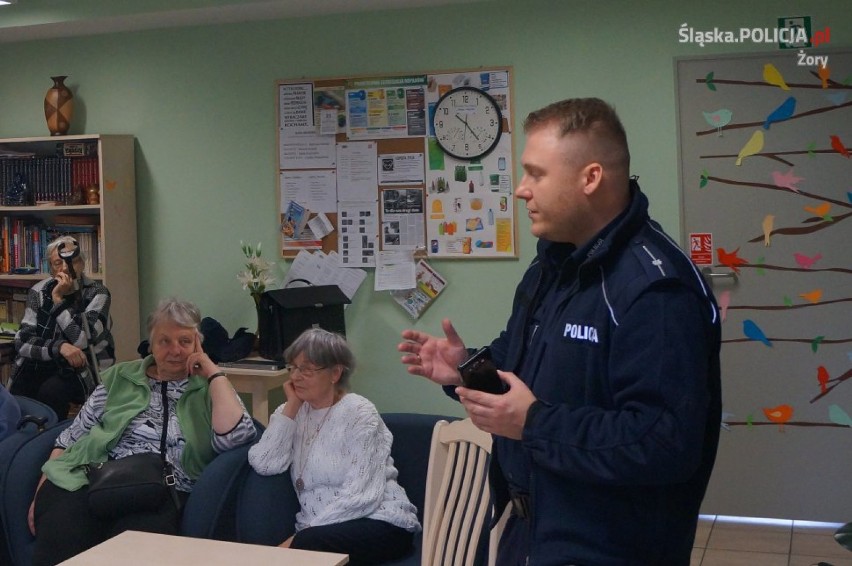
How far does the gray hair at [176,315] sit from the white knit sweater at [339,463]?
20.2 inches

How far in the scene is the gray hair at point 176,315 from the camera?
337 centimetres

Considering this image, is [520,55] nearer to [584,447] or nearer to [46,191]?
[46,191]

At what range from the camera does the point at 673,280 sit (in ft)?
4.80

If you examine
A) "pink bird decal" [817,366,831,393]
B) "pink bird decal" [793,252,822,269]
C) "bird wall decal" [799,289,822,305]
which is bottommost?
"pink bird decal" [817,366,831,393]

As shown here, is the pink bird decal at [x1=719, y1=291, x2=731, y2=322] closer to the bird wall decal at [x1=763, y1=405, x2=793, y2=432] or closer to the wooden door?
the wooden door

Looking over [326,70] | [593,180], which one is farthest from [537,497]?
[326,70]

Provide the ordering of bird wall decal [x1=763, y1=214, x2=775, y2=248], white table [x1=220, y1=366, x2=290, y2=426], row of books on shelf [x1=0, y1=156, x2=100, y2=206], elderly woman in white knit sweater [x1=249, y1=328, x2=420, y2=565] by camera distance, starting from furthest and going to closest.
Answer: row of books on shelf [x1=0, y1=156, x2=100, y2=206] → white table [x1=220, y1=366, x2=290, y2=426] → bird wall decal [x1=763, y1=214, x2=775, y2=248] → elderly woman in white knit sweater [x1=249, y1=328, x2=420, y2=565]

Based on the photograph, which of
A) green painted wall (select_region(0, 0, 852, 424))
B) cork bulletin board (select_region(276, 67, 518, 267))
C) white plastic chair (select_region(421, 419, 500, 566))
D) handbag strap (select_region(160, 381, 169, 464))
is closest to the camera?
white plastic chair (select_region(421, 419, 500, 566))

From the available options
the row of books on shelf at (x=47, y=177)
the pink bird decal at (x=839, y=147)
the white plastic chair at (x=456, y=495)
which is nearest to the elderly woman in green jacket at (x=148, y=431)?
the white plastic chair at (x=456, y=495)

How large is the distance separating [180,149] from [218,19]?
2.33 ft

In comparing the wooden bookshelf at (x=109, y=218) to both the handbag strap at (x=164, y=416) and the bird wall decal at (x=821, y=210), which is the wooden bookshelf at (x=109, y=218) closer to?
the handbag strap at (x=164, y=416)

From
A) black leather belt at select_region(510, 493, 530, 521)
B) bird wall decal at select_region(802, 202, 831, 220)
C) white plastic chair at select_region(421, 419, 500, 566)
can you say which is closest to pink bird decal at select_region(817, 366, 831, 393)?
bird wall decal at select_region(802, 202, 831, 220)

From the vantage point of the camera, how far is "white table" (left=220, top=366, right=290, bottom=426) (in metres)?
4.29

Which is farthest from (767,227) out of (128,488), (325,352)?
(128,488)
